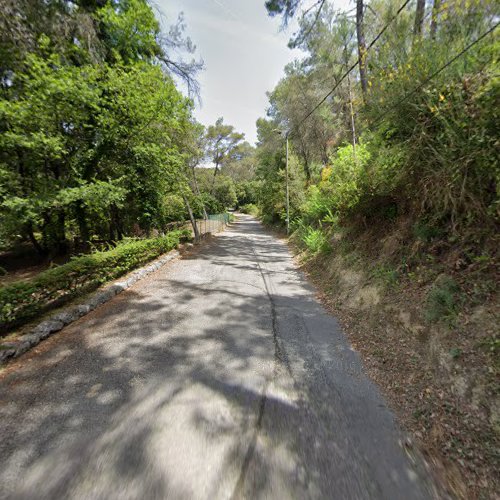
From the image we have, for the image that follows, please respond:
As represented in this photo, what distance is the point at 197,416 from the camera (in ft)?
7.80

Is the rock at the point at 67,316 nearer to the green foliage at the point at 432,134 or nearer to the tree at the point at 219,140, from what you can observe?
the green foliage at the point at 432,134

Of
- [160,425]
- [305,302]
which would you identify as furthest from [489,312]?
[160,425]

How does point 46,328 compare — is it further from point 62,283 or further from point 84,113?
point 84,113

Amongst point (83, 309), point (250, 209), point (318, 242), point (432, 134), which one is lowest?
point (250, 209)

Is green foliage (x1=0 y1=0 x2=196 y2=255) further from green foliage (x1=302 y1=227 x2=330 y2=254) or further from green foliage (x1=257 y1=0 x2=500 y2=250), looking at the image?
green foliage (x1=302 y1=227 x2=330 y2=254)

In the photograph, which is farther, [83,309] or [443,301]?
[83,309]

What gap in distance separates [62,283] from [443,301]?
20.6ft

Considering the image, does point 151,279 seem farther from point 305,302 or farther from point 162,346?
point 305,302

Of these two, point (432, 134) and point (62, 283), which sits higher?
point (432, 134)

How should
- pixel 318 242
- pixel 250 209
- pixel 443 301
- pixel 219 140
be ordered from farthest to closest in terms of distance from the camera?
1. pixel 250 209
2. pixel 219 140
3. pixel 318 242
4. pixel 443 301

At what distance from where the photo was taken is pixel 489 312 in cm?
256

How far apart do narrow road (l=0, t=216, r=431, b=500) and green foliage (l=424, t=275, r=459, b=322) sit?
1.21 meters

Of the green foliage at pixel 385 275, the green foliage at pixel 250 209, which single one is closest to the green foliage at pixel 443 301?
the green foliage at pixel 385 275

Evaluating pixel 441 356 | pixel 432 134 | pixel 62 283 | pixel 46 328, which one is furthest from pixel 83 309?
pixel 432 134
